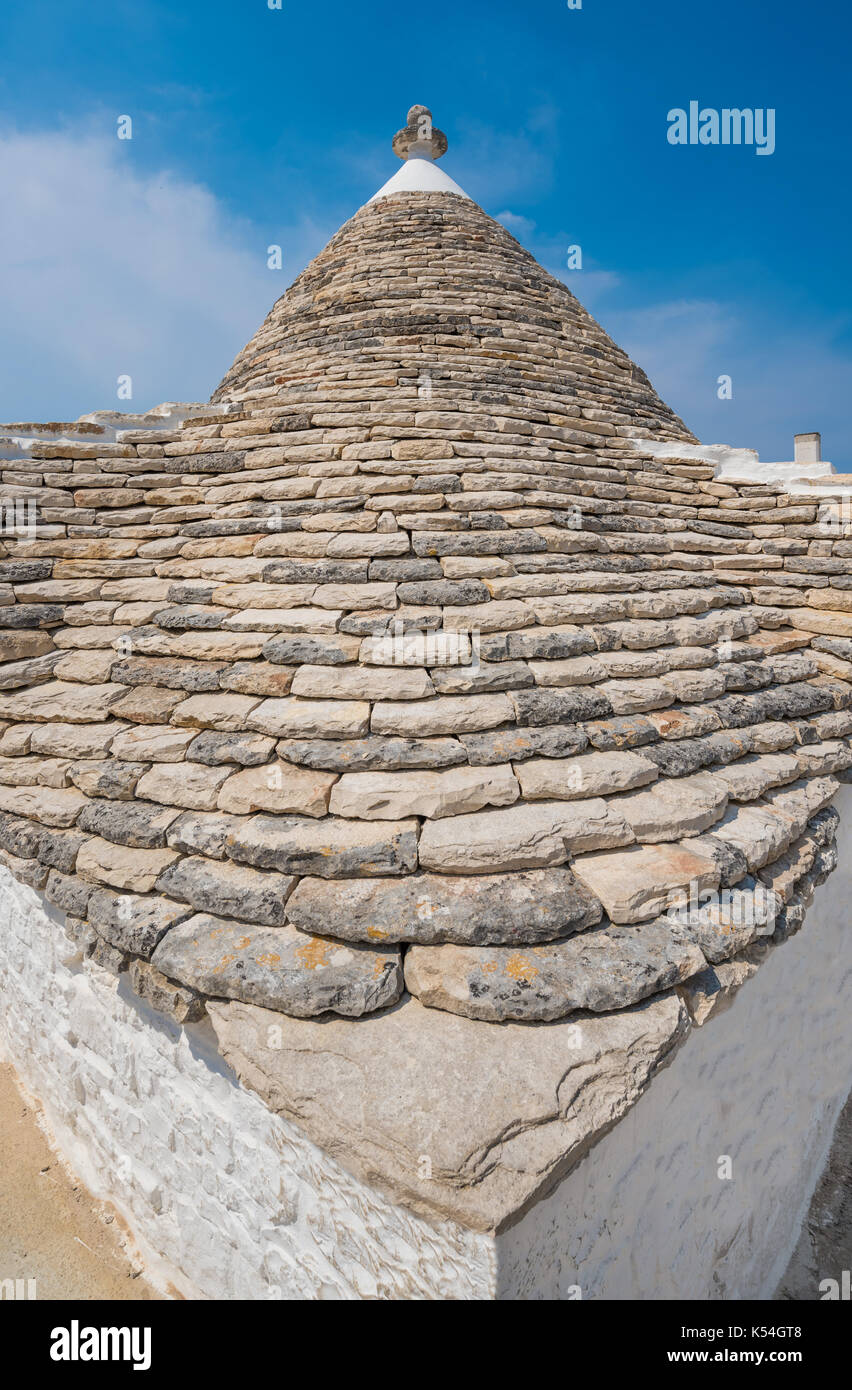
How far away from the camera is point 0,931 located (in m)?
3.41

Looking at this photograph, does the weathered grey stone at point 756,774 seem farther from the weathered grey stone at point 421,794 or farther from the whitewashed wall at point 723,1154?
the weathered grey stone at point 421,794

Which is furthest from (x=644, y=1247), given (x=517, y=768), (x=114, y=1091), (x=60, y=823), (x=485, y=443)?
(x=485, y=443)

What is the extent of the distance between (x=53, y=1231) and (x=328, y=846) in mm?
2545

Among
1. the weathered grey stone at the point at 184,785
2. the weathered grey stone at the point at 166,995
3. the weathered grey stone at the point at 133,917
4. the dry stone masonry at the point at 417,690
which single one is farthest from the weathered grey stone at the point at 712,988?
the weathered grey stone at the point at 184,785

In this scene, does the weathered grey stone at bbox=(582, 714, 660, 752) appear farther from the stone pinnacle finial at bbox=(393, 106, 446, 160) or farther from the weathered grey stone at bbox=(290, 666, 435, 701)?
the stone pinnacle finial at bbox=(393, 106, 446, 160)

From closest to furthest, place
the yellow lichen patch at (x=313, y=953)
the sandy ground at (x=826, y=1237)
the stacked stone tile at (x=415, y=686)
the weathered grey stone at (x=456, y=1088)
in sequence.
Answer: the weathered grey stone at (x=456, y=1088) < the yellow lichen patch at (x=313, y=953) < the stacked stone tile at (x=415, y=686) < the sandy ground at (x=826, y=1237)

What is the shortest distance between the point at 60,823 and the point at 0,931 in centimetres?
128

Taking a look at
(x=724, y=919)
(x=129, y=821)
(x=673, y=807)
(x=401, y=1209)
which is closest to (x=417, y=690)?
(x=673, y=807)

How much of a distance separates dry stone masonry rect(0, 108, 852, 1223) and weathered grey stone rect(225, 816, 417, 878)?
0.03 ft

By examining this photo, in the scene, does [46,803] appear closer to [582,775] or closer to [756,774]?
[582,775]

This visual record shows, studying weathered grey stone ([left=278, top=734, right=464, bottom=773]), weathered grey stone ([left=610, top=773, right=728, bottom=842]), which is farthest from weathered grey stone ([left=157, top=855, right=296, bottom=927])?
weathered grey stone ([left=610, top=773, right=728, bottom=842])

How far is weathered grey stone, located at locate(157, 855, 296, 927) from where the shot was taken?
83.1 inches

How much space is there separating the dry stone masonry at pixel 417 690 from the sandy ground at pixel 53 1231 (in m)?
1.64

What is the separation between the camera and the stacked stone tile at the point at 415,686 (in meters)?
2.06
